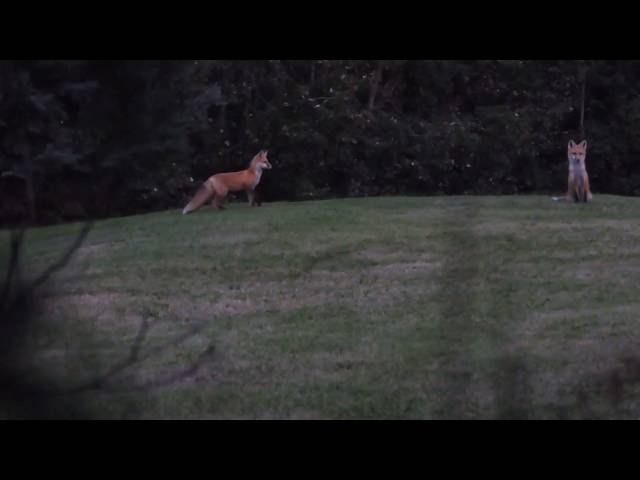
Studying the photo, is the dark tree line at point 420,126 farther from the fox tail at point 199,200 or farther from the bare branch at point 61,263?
the bare branch at point 61,263

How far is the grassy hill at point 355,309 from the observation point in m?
2.89

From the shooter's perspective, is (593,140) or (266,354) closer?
(266,354)

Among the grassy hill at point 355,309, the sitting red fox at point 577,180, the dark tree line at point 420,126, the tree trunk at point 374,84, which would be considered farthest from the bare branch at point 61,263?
the tree trunk at point 374,84

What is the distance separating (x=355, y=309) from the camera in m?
9.83

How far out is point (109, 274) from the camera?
11391 millimetres

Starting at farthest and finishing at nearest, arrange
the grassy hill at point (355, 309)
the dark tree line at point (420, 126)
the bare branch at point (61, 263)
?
1. the dark tree line at point (420, 126)
2. the grassy hill at point (355, 309)
3. the bare branch at point (61, 263)

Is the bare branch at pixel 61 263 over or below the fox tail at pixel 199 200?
over

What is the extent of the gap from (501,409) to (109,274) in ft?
30.9

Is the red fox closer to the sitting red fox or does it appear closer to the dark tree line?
the dark tree line

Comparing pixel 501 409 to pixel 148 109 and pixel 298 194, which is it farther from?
pixel 298 194

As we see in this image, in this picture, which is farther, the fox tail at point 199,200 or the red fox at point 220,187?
the red fox at point 220,187

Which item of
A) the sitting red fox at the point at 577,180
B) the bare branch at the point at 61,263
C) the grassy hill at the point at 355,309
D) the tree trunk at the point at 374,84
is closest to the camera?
the bare branch at the point at 61,263

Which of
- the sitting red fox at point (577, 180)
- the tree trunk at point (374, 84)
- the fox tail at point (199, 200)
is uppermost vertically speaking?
the tree trunk at point (374, 84)
